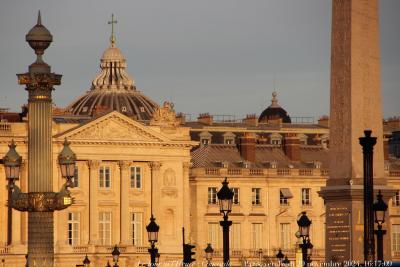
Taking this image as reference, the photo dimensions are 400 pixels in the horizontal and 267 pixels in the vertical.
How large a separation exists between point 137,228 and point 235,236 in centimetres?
878

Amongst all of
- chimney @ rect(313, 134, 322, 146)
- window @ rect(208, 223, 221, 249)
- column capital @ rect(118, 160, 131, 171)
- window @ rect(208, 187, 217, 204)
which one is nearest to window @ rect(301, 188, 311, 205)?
chimney @ rect(313, 134, 322, 146)

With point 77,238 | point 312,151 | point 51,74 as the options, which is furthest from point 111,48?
point 51,74

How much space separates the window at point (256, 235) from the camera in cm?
15007

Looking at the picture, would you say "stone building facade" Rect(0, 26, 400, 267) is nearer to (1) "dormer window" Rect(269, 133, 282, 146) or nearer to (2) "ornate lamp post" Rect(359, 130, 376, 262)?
(1) "dormer window" Rect(269, 133, 282, 146)

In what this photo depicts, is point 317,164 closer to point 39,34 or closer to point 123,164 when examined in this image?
point 123,164

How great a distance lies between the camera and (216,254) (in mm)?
145750

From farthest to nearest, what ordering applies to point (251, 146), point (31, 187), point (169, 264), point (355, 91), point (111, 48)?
point (111, 48), point (251, 146), point (169, 264), point (355, 91), point (31, 187)

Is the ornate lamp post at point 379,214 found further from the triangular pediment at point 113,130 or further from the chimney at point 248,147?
the chimney at point 248,147

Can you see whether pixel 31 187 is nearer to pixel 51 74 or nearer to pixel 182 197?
pixel 51 74

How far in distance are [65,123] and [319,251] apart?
800 inches

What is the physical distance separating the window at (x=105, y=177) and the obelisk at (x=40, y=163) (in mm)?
79702

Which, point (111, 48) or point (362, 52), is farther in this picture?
point (111, 48)

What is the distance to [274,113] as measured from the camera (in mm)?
179375

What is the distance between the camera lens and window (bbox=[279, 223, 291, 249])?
15138cm
